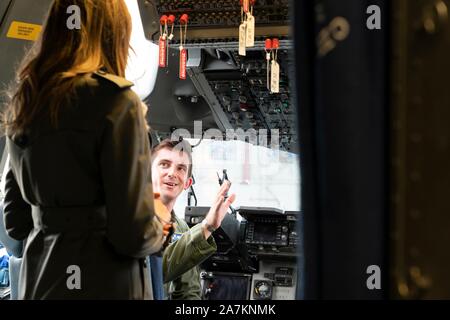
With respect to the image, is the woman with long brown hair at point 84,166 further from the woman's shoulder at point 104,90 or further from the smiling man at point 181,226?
the smiling man at point 181,226

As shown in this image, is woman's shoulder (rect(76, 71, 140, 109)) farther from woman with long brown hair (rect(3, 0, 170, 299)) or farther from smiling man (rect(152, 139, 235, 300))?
smiling man (rect(152, 139, 235, 300))

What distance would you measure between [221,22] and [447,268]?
299 cm

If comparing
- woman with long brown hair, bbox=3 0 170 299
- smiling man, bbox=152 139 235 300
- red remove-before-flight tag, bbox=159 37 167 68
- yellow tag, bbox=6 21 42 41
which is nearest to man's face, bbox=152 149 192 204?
smiling man, bbox=152 139 235 300

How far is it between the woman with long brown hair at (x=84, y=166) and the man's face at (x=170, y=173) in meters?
1.27

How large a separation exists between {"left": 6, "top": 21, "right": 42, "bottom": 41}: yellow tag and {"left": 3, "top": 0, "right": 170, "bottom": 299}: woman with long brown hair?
257cm

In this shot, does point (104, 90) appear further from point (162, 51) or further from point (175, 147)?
point (162, 51)

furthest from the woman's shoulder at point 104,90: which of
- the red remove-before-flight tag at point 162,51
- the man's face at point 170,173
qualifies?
the red remove-before-flight tag at point 162,51

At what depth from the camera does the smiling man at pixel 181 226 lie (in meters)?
2.34

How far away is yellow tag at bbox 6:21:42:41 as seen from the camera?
3.74 m

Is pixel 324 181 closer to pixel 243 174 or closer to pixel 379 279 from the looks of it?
pixel 379 279

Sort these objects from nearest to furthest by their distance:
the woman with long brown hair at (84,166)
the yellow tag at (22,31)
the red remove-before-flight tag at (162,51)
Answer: the woman with long brown hair at (84,166) → the red remove-before-flight tag at (162,51) → the yellow tag at (22,31)

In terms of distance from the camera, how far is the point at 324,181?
949 millimetres
